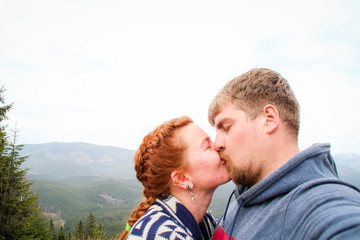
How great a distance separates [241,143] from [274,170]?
42cm

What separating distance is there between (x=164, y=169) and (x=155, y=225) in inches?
34.7

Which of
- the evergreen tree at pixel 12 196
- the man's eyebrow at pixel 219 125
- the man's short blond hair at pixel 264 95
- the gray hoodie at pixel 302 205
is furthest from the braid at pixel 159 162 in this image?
the evergreen tree at pixel 12 196

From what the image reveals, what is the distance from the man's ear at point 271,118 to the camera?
2613 millimetres

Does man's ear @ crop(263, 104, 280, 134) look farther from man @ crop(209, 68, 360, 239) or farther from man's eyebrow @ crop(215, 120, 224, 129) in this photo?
man's eyebrow @ crop(215, 120, 224, 129)

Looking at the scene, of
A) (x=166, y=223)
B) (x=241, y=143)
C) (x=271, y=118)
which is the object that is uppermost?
(x=271, y=118)

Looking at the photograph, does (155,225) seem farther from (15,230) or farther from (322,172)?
(15,230)

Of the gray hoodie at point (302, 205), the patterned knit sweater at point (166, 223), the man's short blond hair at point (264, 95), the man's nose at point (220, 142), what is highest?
the man's short blond hair at point (264, 95)

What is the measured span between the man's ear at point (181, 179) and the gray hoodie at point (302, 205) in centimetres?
91

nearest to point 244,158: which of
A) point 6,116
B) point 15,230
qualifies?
point 15,230

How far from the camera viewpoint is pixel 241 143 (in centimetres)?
278

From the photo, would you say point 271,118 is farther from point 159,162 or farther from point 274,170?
point 159,162

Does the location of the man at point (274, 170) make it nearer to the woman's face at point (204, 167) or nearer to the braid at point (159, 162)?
the woman's face at point (204, 167)

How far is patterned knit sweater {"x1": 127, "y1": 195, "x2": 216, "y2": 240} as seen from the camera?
2730 mm

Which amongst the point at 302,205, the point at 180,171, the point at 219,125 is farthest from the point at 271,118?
the point at 180,171
